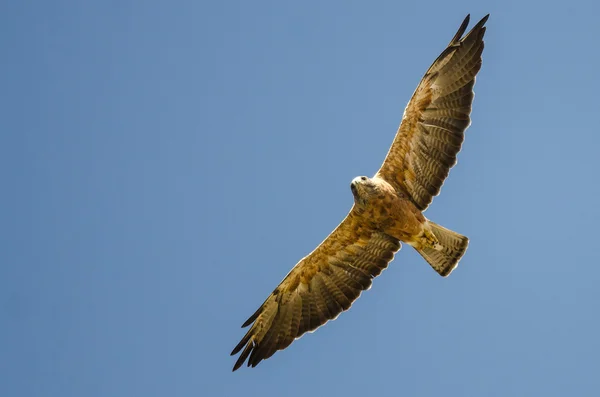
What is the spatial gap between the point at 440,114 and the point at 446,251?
2.37 m

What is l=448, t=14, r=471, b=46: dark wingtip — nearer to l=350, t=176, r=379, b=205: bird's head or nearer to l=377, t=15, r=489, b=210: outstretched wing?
l=377, t=15, r=489, b=210: outstretched wing

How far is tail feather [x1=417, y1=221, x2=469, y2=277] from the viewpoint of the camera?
1571cm

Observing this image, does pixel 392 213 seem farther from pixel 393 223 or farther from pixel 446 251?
pixel 446 251

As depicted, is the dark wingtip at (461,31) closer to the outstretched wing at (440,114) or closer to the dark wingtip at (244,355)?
the outstretched wing at (440,114)

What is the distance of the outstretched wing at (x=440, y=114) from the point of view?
1521 cm

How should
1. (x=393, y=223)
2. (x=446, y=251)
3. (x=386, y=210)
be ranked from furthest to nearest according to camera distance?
(x=446, y=251) < (x=393, y=223) < (x=386, y=210)

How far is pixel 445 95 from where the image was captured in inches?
602

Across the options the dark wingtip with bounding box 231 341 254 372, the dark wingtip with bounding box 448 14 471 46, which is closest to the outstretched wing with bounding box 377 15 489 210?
the dark wingtip with bounding box 448 14 471 46

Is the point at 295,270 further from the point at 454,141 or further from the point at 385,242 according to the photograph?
the point at 454,141

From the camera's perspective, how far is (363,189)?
15.0m

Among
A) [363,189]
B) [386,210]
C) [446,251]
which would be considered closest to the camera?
[363,189]

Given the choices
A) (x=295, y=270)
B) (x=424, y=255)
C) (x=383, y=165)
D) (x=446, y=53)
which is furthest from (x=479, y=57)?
(x=295, y=270)

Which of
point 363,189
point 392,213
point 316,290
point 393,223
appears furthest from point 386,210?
point 316,290

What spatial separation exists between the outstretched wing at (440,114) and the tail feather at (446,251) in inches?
31.9
